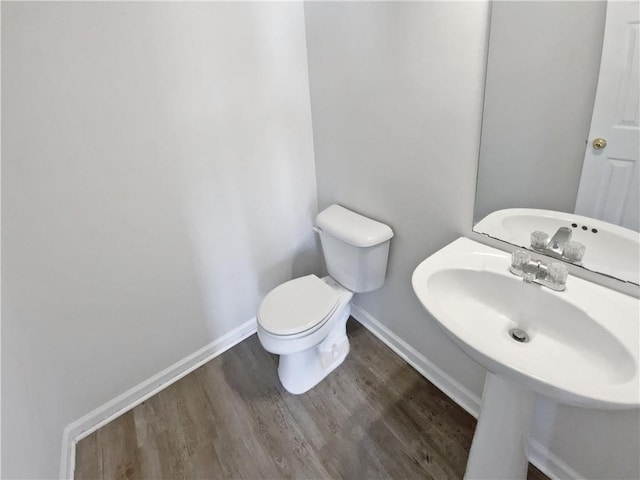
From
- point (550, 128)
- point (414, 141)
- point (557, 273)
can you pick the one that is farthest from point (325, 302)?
point (550, 128)

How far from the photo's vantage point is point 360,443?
4.66 feet

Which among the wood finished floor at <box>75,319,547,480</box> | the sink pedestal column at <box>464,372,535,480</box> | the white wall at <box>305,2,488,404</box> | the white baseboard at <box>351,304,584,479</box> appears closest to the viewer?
the sink pedestal column at <box>464,372,535,480</box>

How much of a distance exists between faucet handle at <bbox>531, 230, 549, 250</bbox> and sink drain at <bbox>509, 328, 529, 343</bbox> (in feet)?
0.90

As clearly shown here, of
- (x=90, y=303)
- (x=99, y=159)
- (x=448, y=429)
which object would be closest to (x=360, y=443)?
(x=448, y=429)

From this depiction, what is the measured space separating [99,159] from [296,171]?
930 millimetres

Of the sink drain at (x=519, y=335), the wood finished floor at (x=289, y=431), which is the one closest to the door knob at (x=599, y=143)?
the sink drain at (x=519, y=335)

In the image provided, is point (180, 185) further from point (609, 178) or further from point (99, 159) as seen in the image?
point (609, 178)

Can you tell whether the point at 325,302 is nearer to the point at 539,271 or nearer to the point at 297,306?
the point at 297,306

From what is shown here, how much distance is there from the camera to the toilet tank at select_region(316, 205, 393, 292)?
1545 millimetres

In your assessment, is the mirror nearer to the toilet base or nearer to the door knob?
the door knob

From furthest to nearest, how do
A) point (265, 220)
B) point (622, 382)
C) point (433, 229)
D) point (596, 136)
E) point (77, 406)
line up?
1. point (265, 220)
2. point (77, 406)
3. point (433, 229)
4. point (596, 136)
5. point (622, 382)

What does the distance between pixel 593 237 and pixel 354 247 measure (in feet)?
2.90

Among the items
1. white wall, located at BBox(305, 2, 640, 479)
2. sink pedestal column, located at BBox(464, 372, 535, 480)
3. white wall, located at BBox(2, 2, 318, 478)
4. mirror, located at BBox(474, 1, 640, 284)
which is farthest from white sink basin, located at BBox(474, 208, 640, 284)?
white wall, located at BBox(2, 2, 318, 478)

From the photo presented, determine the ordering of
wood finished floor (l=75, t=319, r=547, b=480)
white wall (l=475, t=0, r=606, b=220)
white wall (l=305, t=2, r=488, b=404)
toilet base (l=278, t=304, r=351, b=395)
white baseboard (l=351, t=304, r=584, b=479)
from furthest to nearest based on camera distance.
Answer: toilet base (l=278, t=304, r=351, b=395) → wood finished floor (l=75, t=319, r=547, b=480) → white baseboard (l=351, t=304, r=584, b=479) → white wall (l=305, t=2, r=488, b=404) → white wall (l=475, t=0, r=606, b=220)
